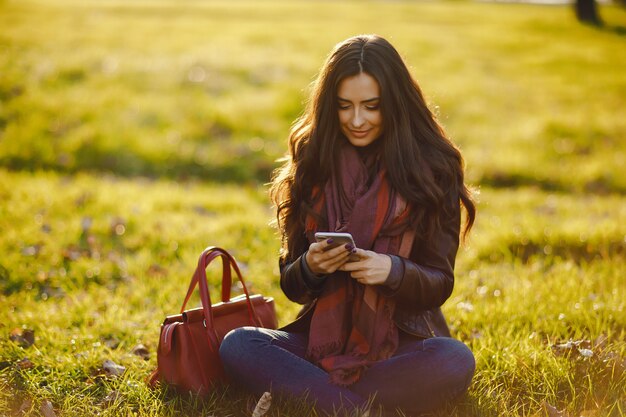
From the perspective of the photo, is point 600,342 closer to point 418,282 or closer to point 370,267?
point 418,282

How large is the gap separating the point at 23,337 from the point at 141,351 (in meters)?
0.70

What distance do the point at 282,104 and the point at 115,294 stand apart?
19.7 feet

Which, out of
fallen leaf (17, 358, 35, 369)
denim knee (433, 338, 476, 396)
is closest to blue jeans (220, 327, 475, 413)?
denim knee (433, 338, 476, 396)

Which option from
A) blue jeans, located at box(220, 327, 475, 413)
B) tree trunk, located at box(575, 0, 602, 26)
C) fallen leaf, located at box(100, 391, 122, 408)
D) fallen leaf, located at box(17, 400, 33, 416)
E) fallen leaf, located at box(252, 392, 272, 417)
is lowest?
fallen leaf, located at box(100, 391, 122, 408)

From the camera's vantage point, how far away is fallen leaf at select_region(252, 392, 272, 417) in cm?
294

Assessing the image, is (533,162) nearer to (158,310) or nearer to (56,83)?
(158,310)

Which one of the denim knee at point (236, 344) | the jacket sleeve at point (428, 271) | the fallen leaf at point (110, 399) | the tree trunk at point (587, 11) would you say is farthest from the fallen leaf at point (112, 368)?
the tree trunk at point (587, 11)

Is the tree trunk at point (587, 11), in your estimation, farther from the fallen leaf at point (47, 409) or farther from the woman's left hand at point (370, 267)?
the fallen leaf at point (47, 409)

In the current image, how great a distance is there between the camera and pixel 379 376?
299cm

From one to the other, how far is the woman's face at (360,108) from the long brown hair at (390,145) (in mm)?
28

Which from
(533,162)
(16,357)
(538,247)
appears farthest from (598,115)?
(16,357)

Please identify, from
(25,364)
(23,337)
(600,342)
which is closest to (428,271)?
(600,342)

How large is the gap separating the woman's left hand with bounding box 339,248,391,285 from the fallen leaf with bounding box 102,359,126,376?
141cm

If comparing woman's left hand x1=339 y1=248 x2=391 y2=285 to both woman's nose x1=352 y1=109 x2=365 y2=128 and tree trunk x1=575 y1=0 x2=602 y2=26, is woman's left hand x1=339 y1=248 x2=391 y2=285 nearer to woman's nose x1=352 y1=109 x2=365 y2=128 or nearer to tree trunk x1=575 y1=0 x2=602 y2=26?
woman's nose x1=352 y1=109 x2=365 y2=128
